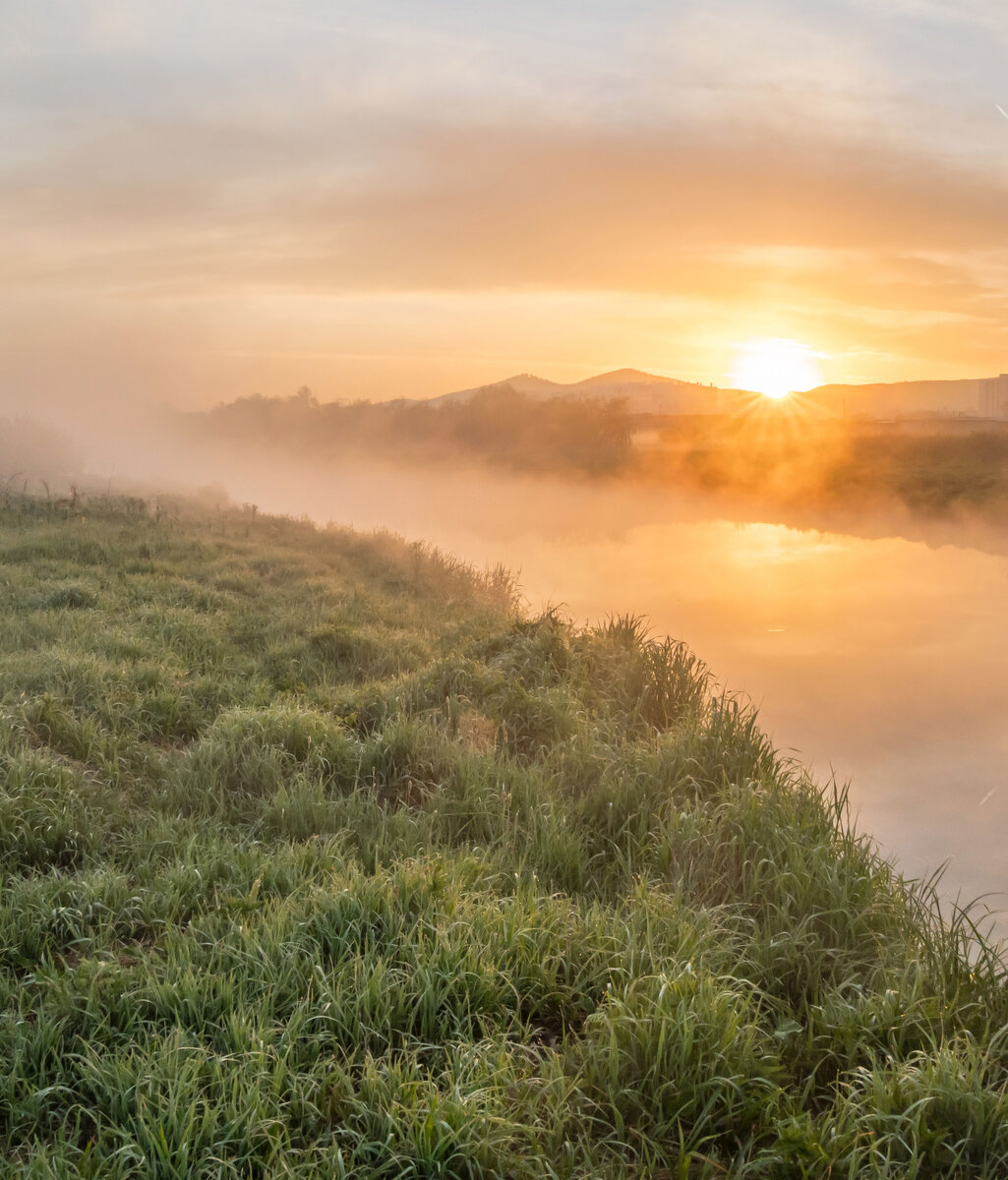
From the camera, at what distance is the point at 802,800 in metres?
5.64

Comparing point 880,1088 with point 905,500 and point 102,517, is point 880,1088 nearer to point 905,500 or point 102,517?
point 102,517

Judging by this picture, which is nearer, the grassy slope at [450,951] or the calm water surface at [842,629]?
the grassy slope at [450,951]

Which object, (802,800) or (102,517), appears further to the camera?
(102,517)

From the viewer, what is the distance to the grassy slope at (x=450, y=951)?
2787 mm

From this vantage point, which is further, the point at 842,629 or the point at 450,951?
the point at 842,629

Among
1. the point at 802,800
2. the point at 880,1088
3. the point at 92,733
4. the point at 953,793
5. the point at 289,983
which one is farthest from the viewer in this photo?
the point at 953,793

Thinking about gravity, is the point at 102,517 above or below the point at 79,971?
above

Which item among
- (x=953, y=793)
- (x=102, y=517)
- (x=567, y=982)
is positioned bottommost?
(x=953, y=793)

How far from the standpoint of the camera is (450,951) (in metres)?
3.46

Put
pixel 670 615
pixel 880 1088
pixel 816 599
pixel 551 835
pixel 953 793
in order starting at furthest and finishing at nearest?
pixel 816 599, pixel 670 615, pixel 953 793, pixel 551 835, pixel 880 1088

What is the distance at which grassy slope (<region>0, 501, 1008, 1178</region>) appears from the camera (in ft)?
9.14

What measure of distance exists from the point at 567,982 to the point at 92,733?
400 centimetres

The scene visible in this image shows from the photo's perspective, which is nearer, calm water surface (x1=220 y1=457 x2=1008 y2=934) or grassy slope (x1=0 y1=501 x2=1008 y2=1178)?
grassy slope (x1=0 y1=501 x2=1008 y2=1178)

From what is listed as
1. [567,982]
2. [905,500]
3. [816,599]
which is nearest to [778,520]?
[905,500]
